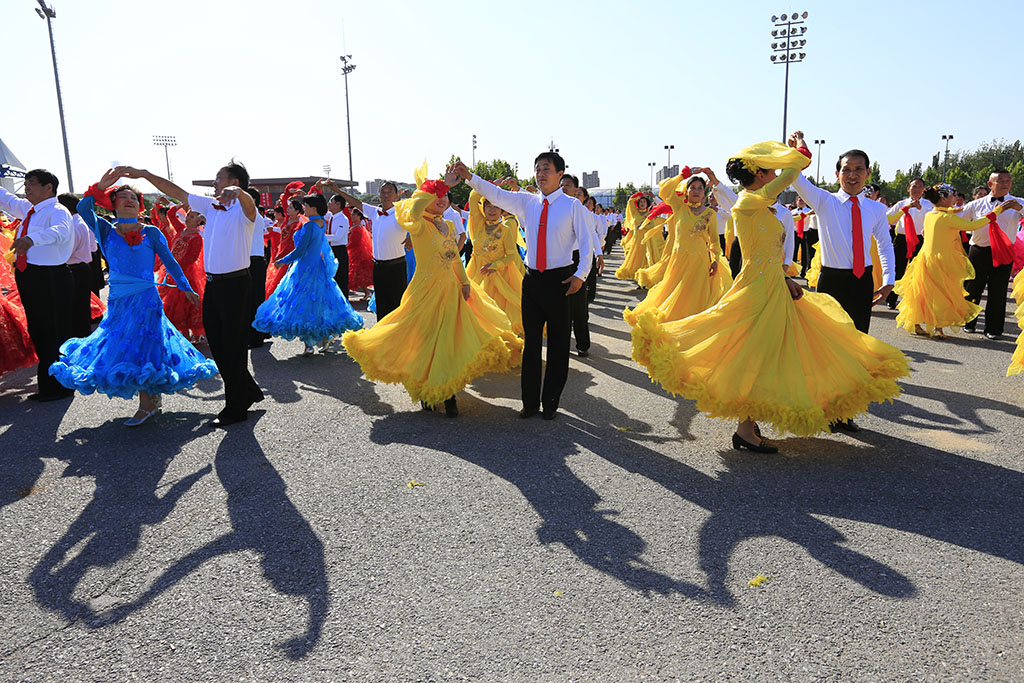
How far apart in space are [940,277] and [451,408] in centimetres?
739

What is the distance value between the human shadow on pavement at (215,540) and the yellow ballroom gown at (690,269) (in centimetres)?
530

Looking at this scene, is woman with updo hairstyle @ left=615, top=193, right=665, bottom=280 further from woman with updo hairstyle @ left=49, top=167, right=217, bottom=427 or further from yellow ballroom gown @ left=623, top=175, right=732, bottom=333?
woman with updo hairstyle @ left=49, top=167, right=217, bottom=427

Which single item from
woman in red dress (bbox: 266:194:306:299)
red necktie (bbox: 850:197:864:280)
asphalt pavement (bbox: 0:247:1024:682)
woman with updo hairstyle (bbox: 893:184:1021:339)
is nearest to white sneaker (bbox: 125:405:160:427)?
asphalt pavement (bbox: 0:247:1024:682)

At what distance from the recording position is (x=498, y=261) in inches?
339

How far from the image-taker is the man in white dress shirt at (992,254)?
30.2ft

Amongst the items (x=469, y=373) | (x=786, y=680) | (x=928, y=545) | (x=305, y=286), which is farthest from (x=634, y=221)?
(x=786, y=680)

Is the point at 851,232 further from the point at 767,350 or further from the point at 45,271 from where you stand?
the point at 45,271

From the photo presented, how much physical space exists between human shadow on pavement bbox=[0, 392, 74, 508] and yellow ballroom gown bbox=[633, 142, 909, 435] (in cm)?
434

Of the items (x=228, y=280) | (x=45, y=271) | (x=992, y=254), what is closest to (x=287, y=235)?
(x=45, y=271)

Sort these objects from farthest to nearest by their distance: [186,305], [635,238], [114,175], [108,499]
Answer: [635,238] < [186,305] < [114,175] < [108,499]

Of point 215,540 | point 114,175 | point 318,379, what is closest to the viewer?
point 215,540

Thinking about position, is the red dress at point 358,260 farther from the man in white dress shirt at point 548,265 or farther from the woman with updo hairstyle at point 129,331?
the man in white dress shirt at point 548,265

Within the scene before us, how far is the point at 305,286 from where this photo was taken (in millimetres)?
8844

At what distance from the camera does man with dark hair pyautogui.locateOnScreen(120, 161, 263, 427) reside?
5.87m
